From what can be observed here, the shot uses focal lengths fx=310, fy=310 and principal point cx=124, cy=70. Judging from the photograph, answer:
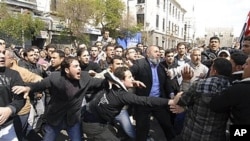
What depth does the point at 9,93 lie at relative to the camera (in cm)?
331

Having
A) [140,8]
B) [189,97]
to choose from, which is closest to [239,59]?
[189,97]

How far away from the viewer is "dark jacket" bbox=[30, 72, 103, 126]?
4012 millimetres

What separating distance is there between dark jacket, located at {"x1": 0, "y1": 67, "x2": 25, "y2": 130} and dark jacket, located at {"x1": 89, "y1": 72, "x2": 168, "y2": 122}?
1073 mm

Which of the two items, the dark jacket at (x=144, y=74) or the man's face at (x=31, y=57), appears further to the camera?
the man's face at (x=31, y=57)

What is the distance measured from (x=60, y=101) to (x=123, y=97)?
0.85 meters

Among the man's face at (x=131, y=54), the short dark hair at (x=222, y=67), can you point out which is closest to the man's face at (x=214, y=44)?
the man's face at (x=131, y=54)

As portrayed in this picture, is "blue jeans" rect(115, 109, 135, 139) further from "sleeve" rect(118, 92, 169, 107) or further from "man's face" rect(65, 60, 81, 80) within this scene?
"man's face" rect(65, 60, 81, 80)

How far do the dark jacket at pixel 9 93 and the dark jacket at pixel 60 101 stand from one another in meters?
0.57

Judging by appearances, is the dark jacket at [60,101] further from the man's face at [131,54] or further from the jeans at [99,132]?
the man's face at [131,54]

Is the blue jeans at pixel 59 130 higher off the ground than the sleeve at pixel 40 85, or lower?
lower

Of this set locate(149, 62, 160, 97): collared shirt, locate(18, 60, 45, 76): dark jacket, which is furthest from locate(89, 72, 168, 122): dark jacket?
locate(18, 60, 45, 76): dark jacket

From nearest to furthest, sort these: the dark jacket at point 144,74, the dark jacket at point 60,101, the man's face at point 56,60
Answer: the dark jacket at point 60,101 < the dark jacket at point 144,74 < the man's face at point 56,60

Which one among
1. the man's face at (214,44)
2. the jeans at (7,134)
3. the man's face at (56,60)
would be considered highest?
the man's face at (214,44)

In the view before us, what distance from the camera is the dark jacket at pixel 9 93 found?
10.6 ft
